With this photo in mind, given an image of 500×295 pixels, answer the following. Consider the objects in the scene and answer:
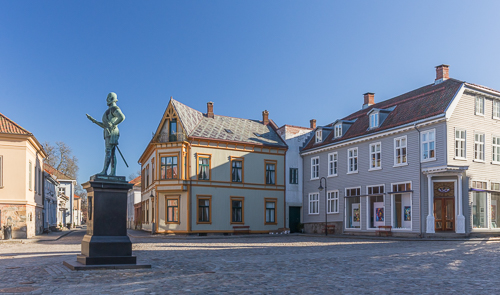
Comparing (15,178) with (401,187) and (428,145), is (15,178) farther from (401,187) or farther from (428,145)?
(428,145)

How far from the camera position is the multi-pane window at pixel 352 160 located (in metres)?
32.4

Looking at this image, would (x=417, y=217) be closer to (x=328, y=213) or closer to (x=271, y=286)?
(x=328, y=213)

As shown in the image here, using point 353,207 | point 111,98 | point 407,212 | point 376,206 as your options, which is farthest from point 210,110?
point 111,98

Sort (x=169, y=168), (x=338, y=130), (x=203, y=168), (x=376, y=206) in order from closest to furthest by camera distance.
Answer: (x=376, y=206) < (x=169, y=168) < (x=203, y=168) < (x=338, y=130)

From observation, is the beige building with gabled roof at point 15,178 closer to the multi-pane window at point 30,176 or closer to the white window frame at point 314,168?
the multi-pane window at point 30,176

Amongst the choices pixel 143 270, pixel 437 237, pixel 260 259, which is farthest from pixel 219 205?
pixel 143 270

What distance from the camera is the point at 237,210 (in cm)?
3547

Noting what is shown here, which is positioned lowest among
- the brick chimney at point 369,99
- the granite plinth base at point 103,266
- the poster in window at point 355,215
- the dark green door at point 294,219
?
the dark green door at point 294,219

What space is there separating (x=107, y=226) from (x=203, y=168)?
72.0 ft

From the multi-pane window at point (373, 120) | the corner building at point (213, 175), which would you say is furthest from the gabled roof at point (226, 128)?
the multi-pane window at point (373, 120)

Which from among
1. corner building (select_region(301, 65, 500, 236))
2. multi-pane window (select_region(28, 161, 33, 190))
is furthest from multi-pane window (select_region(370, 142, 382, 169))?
multi-pane window (select_region(28, 161, 33, 190))

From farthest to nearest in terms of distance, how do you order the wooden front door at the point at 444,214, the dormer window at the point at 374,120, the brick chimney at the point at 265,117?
the brick chimney at the point at 265,117, the dormer window at the point at 374,120, the wooden front door at the point at 444,214

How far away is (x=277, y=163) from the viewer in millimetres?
37531

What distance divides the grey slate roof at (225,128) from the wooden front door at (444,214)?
13.9 meters
